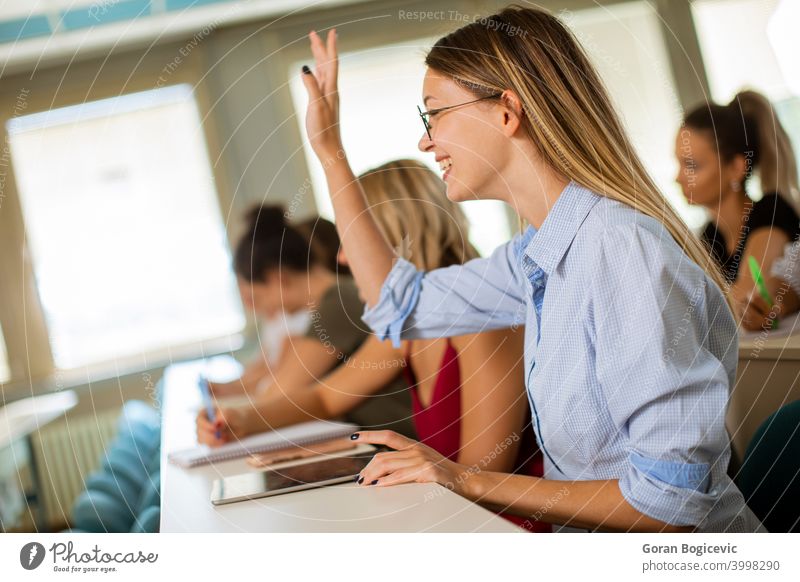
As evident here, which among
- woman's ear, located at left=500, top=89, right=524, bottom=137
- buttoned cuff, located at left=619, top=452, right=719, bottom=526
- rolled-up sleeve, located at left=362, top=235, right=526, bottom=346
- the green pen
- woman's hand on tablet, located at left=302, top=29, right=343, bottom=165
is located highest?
woman's hand on tablet, located at left=302, top=29, right=343, bottom=165

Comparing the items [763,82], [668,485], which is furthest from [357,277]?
[763,82]

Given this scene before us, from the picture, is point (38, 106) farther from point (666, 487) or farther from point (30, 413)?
point (30, 413)

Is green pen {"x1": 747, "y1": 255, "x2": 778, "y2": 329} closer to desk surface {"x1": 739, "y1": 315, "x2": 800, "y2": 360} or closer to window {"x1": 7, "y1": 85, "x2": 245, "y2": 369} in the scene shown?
desk surface {"x1": 739, "y1": 315, "x2": 800, "y2": 360}

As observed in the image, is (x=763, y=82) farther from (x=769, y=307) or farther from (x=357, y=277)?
(x=357, y=277)

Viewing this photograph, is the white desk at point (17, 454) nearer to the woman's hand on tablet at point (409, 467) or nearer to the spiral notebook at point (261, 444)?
the spiral notebook at point (261, 444)

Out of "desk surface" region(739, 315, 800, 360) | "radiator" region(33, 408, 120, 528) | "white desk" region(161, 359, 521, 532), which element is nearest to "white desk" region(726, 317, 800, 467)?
"desk surface" region(739, 315, 800, 360)

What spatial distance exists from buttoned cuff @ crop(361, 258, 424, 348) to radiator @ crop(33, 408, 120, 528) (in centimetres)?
97

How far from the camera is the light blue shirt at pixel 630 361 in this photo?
576mm

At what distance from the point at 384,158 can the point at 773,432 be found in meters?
0.78

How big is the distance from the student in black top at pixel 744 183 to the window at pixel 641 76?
31mm

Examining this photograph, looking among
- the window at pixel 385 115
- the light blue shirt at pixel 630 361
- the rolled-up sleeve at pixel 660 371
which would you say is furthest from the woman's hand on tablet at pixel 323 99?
the rolled-up sleeve at pixel 660 371

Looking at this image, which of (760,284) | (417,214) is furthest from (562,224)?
(760,284)

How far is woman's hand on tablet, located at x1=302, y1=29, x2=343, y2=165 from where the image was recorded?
0.81m

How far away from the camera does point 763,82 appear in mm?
1122
